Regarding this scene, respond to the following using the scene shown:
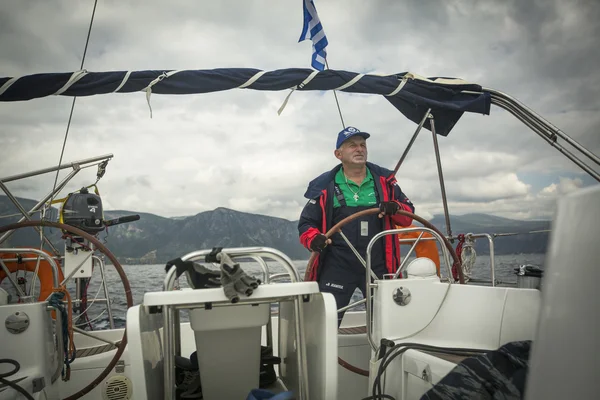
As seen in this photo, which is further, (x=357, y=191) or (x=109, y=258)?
(x=357, y=191)

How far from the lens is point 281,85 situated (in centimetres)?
291

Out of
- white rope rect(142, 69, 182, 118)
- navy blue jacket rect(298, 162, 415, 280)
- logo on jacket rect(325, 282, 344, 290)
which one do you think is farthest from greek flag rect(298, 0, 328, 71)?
logo on jacket rect(325, 282, 344, 290)

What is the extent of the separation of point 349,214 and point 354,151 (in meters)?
0.45

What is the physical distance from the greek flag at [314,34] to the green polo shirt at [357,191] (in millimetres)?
1399

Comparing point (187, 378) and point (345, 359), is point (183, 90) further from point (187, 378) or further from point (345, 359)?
point (345, 359)

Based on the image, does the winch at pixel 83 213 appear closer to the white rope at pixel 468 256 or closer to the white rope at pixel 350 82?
the white rope at pixel 350 82

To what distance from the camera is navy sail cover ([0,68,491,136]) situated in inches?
103

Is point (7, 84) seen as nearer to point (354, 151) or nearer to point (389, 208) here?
point (354, 151)

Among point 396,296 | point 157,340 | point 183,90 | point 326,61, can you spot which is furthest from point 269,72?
point 157,340

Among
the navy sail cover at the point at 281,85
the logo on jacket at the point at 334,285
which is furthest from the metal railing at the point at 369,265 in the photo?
the navy sail cover at the point at 281,85

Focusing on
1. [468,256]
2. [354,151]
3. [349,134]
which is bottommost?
[468,256]

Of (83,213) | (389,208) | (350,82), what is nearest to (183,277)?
(83,213)

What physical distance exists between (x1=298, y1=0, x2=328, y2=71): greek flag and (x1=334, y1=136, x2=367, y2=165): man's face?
1.22 m

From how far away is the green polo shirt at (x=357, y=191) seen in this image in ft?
9.68
